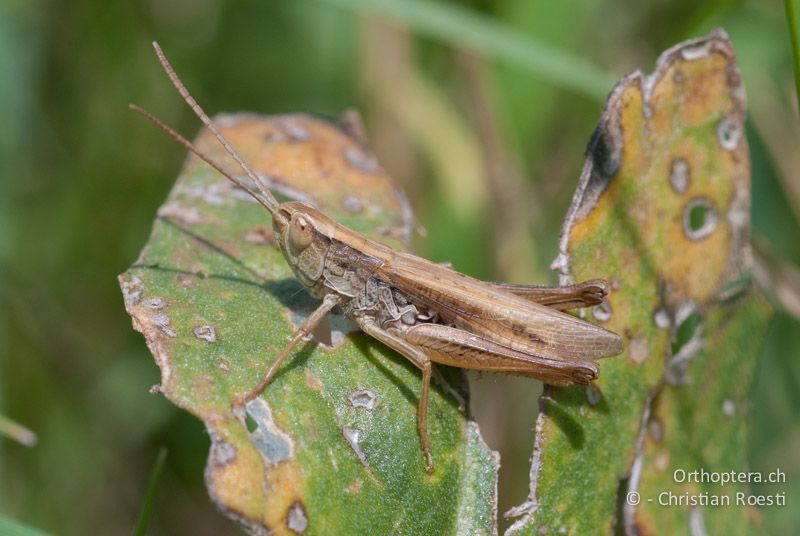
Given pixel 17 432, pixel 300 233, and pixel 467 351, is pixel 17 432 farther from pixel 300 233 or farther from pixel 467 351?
pixel 467 351

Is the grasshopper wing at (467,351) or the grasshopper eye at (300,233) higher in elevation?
the grasshopper eye at (300,233)

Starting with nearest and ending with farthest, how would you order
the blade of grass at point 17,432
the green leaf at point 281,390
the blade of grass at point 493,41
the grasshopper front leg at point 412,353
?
1. the green leaf at point 281,390
2. the grasshopper front leg at point 412,353
3. the blade of grass at point 17,432
4. the blade of grass at point 493,41

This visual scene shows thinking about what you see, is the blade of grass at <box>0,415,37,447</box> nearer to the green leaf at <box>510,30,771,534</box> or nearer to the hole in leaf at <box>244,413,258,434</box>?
the hole in leaf at <box>244,413,258,434</box>

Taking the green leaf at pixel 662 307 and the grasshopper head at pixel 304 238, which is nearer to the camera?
the green leaf at pixel 662 307

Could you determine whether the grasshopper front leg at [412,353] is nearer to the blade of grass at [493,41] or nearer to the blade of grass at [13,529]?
the blade of grass at [13,529]

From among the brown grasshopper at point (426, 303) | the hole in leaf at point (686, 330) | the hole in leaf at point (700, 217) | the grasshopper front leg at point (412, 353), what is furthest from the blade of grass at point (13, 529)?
the hole in leaf at point (700, 217)

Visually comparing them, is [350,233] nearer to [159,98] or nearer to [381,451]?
[381,451]
